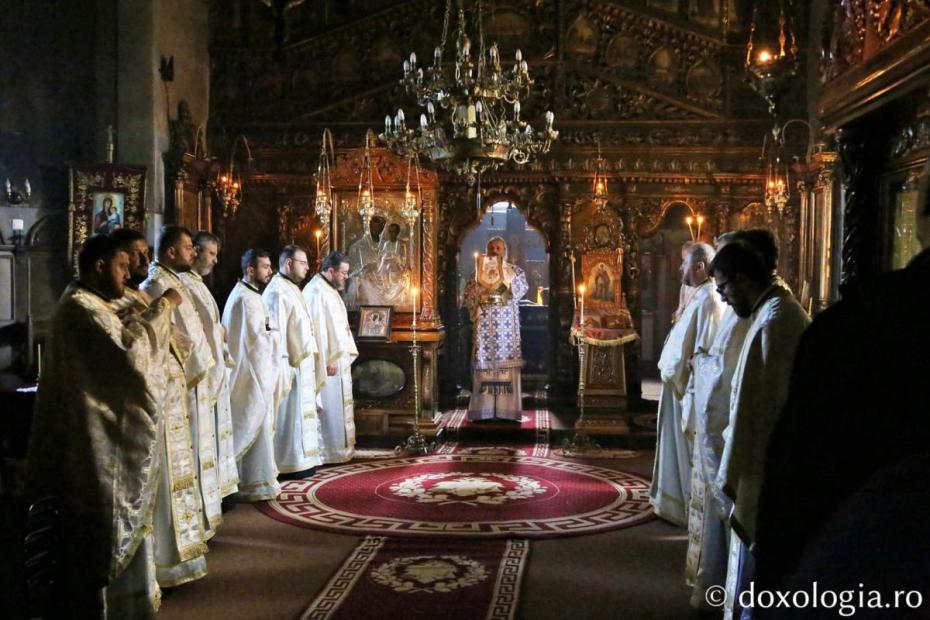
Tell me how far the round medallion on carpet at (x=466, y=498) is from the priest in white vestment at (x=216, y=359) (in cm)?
58

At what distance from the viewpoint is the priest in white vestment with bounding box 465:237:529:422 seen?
980 centimetres

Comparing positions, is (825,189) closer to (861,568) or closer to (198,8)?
(198,8)

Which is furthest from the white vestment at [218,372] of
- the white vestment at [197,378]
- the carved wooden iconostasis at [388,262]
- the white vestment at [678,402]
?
the carved wooden iconostasis at [388,262]

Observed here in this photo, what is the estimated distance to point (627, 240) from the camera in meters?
10.3

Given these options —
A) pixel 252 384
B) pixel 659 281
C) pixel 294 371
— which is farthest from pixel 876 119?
pixel 659 281

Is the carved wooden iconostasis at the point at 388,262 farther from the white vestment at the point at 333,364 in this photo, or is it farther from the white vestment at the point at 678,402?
the white vestment at the point at 678,402

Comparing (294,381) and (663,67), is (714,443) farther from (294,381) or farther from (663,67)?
(663,67)

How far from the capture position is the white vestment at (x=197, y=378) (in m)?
4.96

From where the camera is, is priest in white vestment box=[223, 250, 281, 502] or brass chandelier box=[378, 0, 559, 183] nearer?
brass chandelier box=[378, 0, 559, 183]

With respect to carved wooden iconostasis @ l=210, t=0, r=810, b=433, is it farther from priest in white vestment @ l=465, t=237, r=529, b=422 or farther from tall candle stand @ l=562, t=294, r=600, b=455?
tall candle stand @ l=562, t=294, r=600, b=455

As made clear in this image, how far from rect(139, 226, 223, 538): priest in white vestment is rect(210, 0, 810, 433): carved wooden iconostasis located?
4.83m

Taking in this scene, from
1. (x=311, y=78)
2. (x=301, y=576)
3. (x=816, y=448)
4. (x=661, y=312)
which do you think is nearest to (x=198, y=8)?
(x=311, y=78)

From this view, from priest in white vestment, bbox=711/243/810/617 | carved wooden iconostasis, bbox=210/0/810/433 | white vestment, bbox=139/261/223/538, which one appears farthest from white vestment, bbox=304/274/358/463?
priest in white vestment, bbox=711/243/810/617

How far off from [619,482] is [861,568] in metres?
6.38
